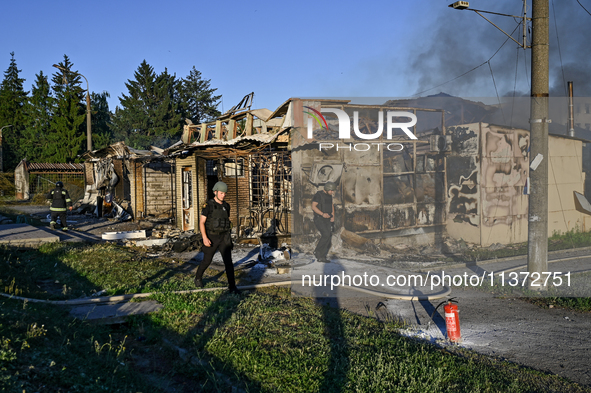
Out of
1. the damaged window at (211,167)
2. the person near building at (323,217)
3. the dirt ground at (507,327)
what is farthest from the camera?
the damaged window at (211,167)

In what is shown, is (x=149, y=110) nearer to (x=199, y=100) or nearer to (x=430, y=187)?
(x=199, y=100)

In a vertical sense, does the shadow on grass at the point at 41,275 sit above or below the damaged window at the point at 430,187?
below

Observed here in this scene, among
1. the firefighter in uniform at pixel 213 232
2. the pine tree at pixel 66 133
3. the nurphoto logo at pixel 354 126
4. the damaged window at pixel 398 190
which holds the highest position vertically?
the pine tree at pixel 66 133

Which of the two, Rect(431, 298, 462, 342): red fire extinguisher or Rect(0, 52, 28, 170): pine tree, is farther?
Rect(0, 52, 28, 170): pine tree

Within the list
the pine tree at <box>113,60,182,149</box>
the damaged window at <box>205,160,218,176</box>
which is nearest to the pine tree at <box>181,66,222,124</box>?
the pine tree at <box>113,60,182,149</box>

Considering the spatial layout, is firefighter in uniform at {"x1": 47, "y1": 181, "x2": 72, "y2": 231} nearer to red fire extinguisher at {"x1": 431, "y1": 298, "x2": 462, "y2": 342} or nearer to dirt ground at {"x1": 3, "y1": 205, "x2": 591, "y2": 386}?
dirt ground at {"x1": 3, "y1": 205, "x2": 591, "y2": 386}

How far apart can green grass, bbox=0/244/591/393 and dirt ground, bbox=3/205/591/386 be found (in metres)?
0.39

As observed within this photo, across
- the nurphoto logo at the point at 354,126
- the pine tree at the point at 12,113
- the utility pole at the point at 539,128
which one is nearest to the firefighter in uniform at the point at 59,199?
the nurphoto logo at the point at 354,126

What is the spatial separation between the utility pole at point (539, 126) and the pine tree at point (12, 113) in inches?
2133

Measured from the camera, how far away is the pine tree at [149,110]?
162ft

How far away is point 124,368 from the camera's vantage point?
14.0ft

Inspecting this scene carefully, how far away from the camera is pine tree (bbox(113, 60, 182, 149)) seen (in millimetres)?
49500

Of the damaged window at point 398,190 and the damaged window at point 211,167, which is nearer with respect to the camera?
the damaged window at point 398,190

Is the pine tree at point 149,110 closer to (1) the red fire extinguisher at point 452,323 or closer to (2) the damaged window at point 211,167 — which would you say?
(2) the damaged window at point 211,167
